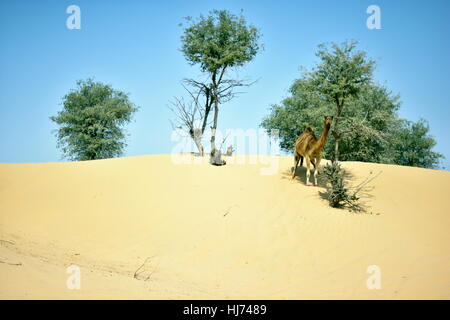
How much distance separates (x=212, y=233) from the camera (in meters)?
11.1

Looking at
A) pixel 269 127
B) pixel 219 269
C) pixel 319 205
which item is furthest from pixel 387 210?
pixel 269 127

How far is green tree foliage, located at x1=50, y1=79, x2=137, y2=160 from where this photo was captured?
3312 centimetres

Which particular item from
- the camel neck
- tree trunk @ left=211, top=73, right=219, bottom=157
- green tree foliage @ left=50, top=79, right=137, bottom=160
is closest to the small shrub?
the camel neck

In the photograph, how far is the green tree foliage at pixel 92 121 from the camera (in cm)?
3312

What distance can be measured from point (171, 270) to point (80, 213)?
507 cm

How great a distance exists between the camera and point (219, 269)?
29.1 ft

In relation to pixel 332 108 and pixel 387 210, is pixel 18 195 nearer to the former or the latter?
pixel 387 210

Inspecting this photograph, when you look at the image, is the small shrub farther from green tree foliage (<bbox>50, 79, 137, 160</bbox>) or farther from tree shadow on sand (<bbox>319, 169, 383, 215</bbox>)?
green tree foliage (<bbox>50, 79, 137, 160</bbox>)

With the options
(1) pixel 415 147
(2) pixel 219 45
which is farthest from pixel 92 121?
(1) pixel 415 147

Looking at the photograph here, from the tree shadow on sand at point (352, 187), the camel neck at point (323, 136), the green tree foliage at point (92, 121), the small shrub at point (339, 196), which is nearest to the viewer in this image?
the small shrub at point (339, 196)

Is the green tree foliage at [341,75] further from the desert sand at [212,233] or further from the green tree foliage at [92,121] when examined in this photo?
the green tree foliage at [92,121]

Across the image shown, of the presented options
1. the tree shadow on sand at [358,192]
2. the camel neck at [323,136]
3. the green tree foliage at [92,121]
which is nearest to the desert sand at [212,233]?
the tree shadow on sand at [358,192]

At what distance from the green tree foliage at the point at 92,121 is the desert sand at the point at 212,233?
1592 centimetres

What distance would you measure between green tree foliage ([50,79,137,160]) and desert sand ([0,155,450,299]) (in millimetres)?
15922
